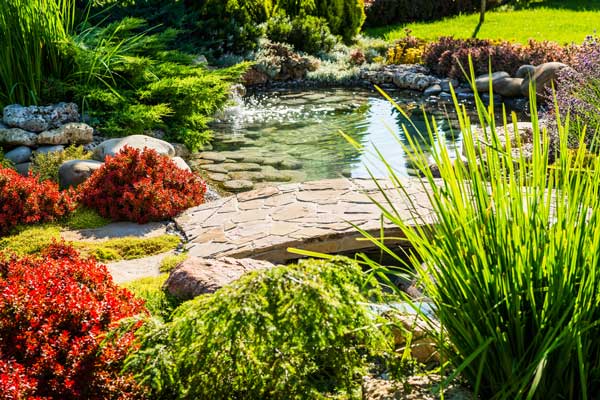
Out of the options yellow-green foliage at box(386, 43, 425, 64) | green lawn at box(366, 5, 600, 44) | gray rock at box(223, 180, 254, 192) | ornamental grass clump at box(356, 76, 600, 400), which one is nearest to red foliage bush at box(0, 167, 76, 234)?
gray rock at box(223, 180, 254, 192)

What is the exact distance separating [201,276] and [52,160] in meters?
4.09

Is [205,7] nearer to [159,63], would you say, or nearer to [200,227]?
[159,63]

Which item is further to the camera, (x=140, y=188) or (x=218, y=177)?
(x=218, y=177)

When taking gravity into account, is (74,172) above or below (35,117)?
below

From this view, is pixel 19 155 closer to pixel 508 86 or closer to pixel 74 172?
pixel 74 172

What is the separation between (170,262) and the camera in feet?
17.8

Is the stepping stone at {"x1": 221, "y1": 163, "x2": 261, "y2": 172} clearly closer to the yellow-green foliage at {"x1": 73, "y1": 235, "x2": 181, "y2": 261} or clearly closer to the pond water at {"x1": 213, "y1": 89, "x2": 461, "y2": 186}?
the pond water at {"x1": 213, "y1": 89, "x2": 461, "y2": 186}

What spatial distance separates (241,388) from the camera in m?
2.34

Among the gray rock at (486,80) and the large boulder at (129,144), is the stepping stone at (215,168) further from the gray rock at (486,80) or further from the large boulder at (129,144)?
the gray rock at (486,80)

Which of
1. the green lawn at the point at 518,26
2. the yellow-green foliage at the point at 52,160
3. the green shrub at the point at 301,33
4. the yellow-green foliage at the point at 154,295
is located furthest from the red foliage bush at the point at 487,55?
the yellow-green foliage at the point at 154,295

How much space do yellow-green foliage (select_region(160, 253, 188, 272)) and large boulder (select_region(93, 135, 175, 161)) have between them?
104 inches

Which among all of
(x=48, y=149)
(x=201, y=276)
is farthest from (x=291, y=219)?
(x=48, y=149)

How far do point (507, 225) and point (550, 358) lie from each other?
1.51 ft

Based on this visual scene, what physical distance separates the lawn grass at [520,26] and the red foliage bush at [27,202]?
12.2m
